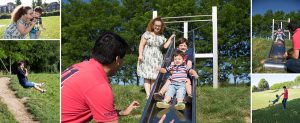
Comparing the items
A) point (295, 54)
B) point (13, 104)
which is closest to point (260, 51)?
point (295, 54)

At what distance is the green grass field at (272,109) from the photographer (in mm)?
5086

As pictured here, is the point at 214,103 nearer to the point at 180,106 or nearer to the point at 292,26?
the point at 292,26

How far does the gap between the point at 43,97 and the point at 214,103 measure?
192 cm

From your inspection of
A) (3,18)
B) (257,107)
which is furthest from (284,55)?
(3,18)

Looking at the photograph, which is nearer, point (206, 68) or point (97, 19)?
point (206, 68)

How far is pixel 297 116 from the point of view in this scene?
5.16 m

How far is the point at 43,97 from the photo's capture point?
5.23 m

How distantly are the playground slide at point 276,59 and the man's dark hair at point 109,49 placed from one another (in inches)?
125

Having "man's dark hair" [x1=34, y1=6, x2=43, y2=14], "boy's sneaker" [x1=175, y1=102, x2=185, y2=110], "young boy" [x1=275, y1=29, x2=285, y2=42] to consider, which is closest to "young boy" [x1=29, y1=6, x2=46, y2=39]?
"man's dark hair" [x1=34, y1=6, x2=43, y2=14]

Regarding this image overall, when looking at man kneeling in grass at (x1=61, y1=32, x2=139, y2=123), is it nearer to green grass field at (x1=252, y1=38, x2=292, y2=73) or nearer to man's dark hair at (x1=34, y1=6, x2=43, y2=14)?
man's dark hair at (x1=34, y1=6, x2=43, y2=14)

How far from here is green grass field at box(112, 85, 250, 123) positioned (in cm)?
488

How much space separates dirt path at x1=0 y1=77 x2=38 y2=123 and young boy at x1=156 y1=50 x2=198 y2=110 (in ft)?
5.74

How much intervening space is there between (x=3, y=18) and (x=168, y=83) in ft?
6.45

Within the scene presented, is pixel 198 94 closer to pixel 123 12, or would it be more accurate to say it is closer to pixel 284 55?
pixel 284 55
